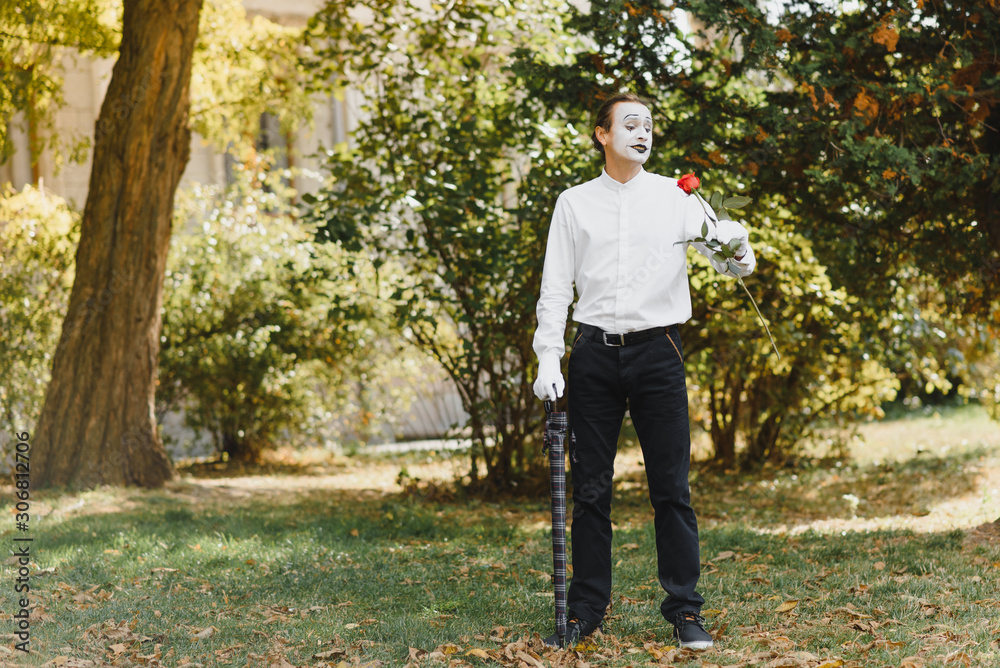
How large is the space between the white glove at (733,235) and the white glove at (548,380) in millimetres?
731

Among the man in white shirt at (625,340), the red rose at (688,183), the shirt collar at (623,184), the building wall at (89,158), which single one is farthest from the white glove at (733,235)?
the building wall at (89,158)

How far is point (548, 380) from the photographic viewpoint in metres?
3.23

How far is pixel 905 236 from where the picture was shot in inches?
223

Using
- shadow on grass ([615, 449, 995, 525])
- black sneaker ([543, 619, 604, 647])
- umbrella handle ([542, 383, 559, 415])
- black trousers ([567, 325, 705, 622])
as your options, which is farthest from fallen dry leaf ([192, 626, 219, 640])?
shadow on grass ([615, 449, 995, 525])

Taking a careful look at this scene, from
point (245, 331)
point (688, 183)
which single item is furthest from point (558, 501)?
point (245, 331)

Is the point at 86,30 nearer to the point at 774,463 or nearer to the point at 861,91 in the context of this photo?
the point at 861,91

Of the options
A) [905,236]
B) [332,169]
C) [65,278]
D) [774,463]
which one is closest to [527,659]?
[905,236]

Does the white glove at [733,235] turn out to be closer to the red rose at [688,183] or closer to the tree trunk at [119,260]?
the red rose at [688,183]

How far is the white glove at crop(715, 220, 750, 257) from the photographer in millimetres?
3244

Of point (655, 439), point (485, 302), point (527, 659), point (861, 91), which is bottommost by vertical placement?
point (527, 659)

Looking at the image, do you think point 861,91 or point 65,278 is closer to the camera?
point 861,91

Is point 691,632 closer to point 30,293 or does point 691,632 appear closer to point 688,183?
point 688,183

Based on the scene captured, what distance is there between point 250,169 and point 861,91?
25.5 ft

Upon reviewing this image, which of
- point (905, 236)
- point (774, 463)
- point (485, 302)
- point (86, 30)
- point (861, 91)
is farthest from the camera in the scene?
point (774, 463)
